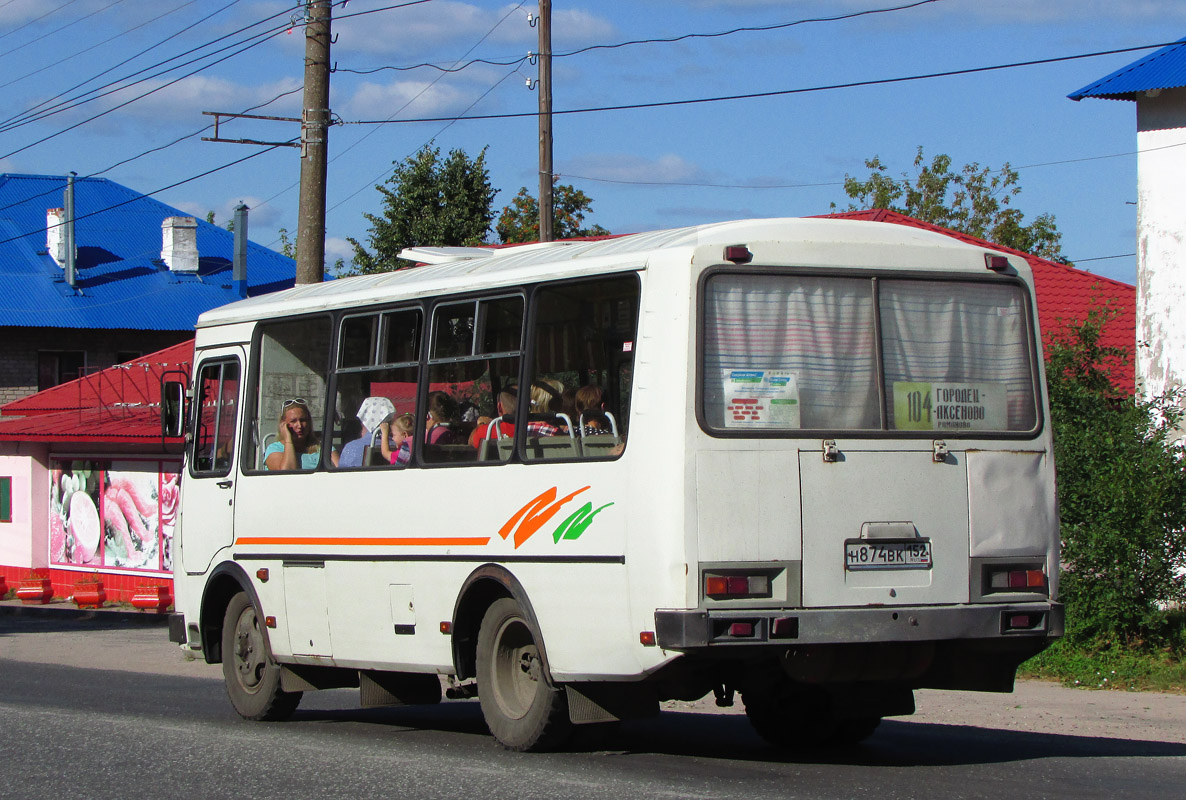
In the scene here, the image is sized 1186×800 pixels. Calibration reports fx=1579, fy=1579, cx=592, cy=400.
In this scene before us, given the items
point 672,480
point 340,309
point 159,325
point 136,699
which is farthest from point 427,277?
point 159,325

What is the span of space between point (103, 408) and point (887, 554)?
80.5 ft

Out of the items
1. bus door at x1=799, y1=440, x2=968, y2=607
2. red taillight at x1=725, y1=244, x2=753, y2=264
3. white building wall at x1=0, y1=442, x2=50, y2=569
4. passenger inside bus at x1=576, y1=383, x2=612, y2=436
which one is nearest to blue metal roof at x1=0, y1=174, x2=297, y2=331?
white building wall at x1=0, y1=442, x2=50, y2=569

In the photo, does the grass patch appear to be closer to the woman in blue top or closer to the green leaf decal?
the woman in blue top

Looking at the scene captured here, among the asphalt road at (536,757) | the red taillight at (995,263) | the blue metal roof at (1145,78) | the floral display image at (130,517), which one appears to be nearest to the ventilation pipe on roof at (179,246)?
the floral display image at (130,517)

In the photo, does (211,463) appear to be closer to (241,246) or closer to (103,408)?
(103,408)

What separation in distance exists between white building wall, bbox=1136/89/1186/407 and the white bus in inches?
426

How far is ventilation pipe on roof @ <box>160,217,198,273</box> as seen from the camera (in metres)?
48.3

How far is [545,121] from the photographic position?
2389cm

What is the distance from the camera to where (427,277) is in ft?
33.1

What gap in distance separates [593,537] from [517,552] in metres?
0.74

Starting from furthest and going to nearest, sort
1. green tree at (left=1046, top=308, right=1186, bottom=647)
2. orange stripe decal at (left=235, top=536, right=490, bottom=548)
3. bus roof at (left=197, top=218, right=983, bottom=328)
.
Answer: green tree at (left=1046, top=308, right=1186, bottom=647), orange stripe decal at (left=235, top=536, right=490, bottom=548), bus roof at (left=197, top=218, right=983, bottom=328)

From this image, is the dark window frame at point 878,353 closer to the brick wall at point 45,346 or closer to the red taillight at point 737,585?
the red taillight at point 737,585

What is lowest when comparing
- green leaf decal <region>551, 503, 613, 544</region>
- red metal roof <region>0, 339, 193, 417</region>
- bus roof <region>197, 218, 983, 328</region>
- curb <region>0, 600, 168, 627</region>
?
curb <region>0, 600, 168, 627</region>

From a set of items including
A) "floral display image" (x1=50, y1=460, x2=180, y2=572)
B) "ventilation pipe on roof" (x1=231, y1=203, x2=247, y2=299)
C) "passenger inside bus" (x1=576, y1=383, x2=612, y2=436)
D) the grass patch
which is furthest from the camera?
"ventilation pipe on roof" (x1=231, y1=203, x2=247, y2=299)
